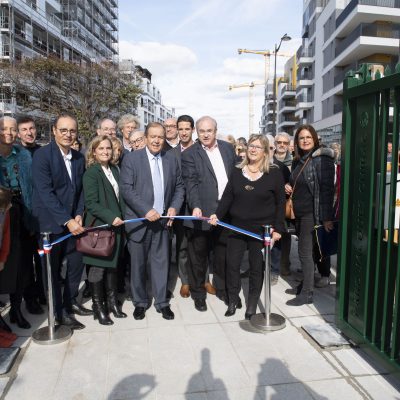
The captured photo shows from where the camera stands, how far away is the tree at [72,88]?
29188 millimetres

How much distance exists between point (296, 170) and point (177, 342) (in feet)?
8.03

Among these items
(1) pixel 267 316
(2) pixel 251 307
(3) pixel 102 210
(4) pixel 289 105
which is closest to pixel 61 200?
(3) pixel 102 210

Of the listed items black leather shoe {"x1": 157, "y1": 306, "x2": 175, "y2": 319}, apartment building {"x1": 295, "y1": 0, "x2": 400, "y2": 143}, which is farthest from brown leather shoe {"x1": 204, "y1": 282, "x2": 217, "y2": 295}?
apartment building {"x1": 295, "y1": 0, "x2": 400, "y2": 143}

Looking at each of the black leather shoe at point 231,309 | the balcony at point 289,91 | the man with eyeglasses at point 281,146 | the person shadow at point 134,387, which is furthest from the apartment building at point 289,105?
the person shadow at point 134,387

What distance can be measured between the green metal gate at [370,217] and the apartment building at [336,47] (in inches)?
905

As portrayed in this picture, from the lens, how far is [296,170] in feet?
15.8

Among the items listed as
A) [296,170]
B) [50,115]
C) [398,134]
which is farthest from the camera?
[50,115]

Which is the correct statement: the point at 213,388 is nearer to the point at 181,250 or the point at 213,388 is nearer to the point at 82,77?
the point at 181,250

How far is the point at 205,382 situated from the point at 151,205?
1918 millimetres

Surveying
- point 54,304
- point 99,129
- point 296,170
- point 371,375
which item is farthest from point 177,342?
point 99,129

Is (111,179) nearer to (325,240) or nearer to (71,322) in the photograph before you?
(71,322)

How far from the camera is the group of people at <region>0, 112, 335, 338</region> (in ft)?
13.2

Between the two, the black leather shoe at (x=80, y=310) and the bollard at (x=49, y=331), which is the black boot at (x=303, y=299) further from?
the bollard at (x=49, y=331)

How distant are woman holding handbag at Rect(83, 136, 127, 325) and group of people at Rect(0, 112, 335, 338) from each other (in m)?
0.01
